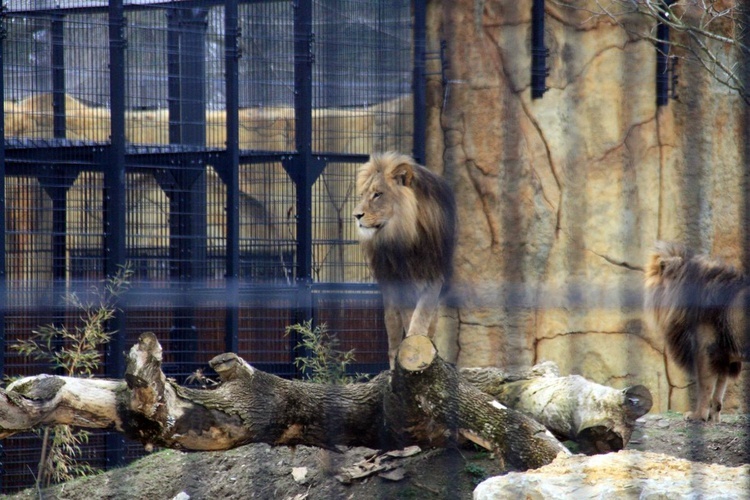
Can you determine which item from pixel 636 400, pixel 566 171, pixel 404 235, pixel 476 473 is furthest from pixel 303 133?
pixel 636 400

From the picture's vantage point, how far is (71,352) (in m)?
4.45

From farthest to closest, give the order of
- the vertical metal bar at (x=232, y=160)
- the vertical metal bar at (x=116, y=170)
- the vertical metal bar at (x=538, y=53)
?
the vertical metal bar at (x=538, y=53)
the vertical metal bar at (x=232, y=160)
the vertical metal bar at (x=116, y=170)

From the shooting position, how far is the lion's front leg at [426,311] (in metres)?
4.43

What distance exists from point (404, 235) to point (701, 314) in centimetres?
143

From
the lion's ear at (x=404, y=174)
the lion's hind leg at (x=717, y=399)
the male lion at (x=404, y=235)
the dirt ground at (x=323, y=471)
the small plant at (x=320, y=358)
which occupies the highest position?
the lion's ear at (x=404, y=174)

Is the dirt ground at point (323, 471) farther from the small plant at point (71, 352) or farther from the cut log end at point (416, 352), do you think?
the cut log end at point (416, 352)

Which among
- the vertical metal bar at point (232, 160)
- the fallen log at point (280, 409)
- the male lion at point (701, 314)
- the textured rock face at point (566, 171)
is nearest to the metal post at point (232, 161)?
the vertical metal bar at point (232, 160)

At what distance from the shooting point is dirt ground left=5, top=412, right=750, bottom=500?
3.82m

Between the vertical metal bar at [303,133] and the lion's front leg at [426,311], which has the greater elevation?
the vertical metal bar at [303,133]

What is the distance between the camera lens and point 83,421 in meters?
3.09

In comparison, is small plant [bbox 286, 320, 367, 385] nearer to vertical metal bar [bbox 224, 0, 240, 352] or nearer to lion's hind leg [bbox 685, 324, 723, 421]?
vertical metal bar [bbox 224, 0, 240, 352]

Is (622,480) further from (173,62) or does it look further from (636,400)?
(173,62)

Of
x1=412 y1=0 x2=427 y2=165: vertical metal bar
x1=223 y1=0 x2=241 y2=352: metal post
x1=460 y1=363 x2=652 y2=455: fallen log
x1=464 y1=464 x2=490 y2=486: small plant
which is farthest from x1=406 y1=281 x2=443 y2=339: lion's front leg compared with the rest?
x1=412 y1=0 x2=427 y2=165: vertical metal bar

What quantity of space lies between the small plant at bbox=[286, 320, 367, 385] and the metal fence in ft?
0.44
